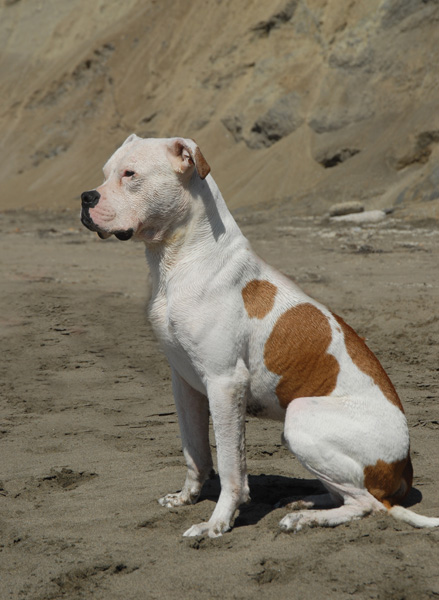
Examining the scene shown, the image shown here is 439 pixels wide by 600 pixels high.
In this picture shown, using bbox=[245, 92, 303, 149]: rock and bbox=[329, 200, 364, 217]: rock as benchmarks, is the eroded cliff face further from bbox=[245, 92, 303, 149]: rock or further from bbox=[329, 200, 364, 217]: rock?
bbox=[329, 200, 364, 217]: rock

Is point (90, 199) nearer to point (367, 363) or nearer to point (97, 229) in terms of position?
point (97, 229)

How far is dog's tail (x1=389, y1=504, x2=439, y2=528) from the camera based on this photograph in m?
4.00

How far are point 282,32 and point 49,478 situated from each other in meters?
25.3

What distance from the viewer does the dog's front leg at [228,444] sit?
4152 millimetres

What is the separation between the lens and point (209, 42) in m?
30.5

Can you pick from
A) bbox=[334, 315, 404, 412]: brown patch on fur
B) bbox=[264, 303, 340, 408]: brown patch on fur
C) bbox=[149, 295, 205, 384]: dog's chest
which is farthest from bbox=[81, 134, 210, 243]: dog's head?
bbox=[334, 315, 404, 412]: brown patch on fur

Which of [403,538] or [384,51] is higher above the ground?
[384,51]

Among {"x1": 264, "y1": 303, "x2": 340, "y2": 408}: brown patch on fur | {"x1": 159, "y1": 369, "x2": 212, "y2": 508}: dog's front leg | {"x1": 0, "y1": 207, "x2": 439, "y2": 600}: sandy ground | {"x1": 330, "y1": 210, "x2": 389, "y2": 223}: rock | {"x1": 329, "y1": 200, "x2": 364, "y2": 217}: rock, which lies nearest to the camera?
{"x1": 0, "y1": 207, "x2": 439, "y2": 600}: sandy ground

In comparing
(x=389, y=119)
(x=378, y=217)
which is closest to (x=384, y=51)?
(x=389, y=119)

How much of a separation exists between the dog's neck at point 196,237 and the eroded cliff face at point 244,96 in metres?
12.2

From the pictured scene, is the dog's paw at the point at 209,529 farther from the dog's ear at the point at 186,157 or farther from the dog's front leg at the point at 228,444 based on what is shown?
the dog's ear at the point at 186,157

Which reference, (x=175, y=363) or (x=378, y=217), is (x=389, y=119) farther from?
(x=175, y=363)

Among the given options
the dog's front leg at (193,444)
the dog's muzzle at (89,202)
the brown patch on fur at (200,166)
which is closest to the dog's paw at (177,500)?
the dog's front leg at (193,444)

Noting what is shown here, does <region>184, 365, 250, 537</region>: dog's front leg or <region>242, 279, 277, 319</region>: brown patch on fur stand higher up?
<region>242, 279, 277, 319</region>: brown patch on fur
